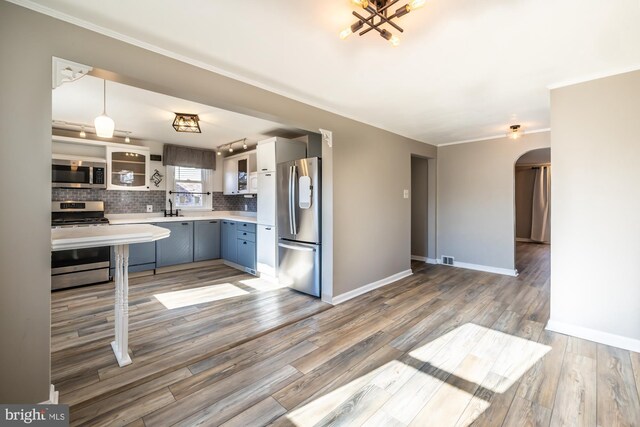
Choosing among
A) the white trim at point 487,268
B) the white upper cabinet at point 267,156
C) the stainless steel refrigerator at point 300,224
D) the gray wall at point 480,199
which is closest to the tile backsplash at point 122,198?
the white upper cabinet at point 267,156

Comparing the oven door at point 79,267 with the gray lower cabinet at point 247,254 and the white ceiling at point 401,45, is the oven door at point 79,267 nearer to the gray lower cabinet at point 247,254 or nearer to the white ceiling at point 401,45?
the gray lower cabinet at point 247,254

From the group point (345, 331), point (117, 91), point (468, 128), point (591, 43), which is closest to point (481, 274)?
point (468, 128)

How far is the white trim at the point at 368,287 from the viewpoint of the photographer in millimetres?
3479

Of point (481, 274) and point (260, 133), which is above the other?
point (260, 133)

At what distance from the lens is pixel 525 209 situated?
8383mm

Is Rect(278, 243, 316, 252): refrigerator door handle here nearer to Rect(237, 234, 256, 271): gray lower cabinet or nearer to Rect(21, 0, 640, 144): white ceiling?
Rect(237, 234, 256, 271): gray lower cabinet

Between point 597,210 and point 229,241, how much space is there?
5158 millimetres

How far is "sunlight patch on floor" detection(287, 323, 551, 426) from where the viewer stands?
5.39 feet

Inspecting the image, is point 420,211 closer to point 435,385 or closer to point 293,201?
point 293,201

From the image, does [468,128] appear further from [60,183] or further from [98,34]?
[60,183]

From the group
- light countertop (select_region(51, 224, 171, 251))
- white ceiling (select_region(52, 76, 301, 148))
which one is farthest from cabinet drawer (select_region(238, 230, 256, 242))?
light countertop (select_region(51, 224, 171, 251))

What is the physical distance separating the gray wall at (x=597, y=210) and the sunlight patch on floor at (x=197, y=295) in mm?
3743

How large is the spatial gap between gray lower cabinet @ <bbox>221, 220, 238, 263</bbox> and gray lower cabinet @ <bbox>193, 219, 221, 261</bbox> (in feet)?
0.43

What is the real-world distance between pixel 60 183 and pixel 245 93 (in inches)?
145
